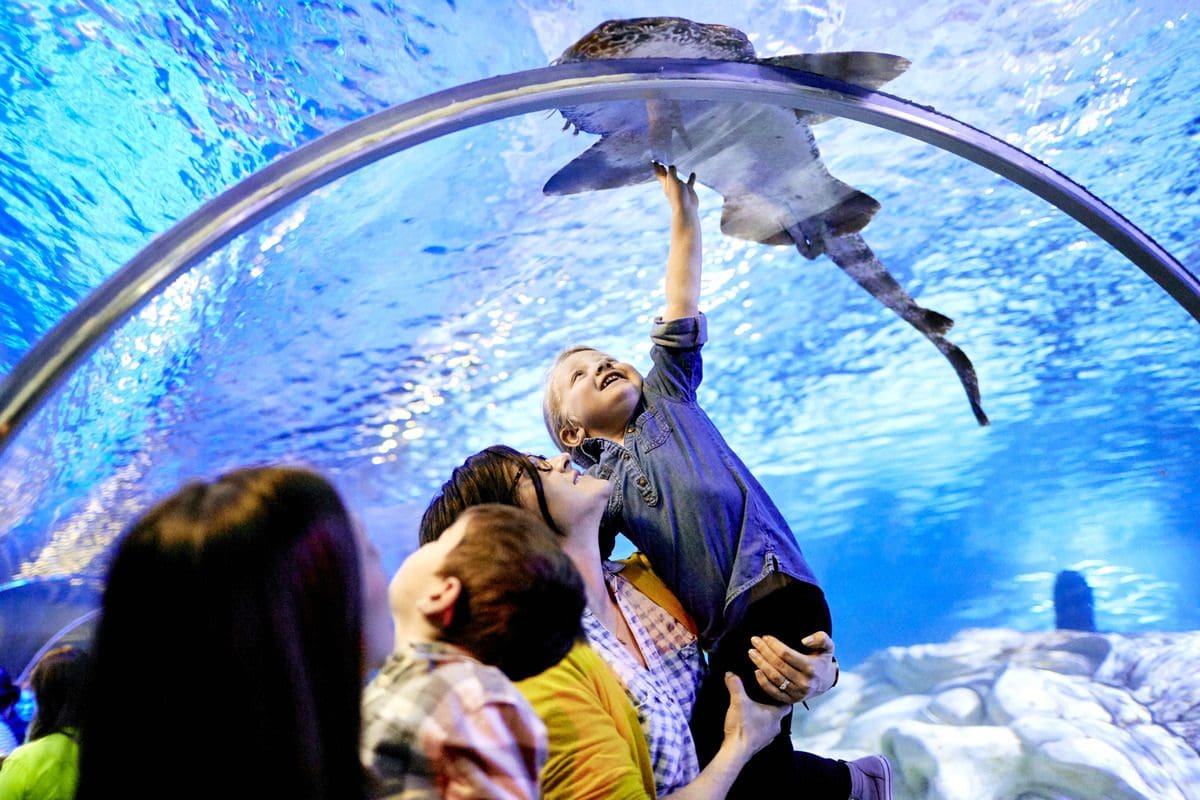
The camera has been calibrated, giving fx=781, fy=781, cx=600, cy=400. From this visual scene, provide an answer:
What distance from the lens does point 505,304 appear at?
250 inches

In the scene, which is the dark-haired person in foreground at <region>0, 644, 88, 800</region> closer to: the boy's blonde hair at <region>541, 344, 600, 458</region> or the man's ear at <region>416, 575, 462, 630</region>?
the boy's blonde hair at <region>541, 344, 600, 458</region>

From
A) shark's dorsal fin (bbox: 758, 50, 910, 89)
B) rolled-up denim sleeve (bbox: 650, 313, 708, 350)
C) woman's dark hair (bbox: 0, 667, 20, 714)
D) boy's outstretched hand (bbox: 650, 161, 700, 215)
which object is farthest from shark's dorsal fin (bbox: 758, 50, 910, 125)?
woman's dark hair (bbox: 0, 667, 20, 714)

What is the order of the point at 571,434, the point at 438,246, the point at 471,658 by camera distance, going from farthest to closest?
the point at 438,246
the point at 571,434
the point at 471,658

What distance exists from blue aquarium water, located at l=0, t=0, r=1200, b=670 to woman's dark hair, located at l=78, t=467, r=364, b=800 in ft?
0.58

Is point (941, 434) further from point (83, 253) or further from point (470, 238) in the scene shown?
point (83, 253)

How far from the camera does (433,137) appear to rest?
1.77m

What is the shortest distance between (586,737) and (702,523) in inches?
25.7

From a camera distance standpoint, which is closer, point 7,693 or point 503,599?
point 503,599

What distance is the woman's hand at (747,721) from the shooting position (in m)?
1.60

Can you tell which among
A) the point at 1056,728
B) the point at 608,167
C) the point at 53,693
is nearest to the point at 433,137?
the point at 608,167

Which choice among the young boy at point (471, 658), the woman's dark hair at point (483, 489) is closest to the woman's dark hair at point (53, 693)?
the woman's dark hair at point (483, 489)

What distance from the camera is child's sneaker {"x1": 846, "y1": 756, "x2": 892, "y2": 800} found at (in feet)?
6.30

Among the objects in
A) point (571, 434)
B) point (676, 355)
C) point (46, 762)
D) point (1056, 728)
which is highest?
point (676, 355)

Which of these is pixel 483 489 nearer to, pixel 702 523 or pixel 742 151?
pixel 702 523
